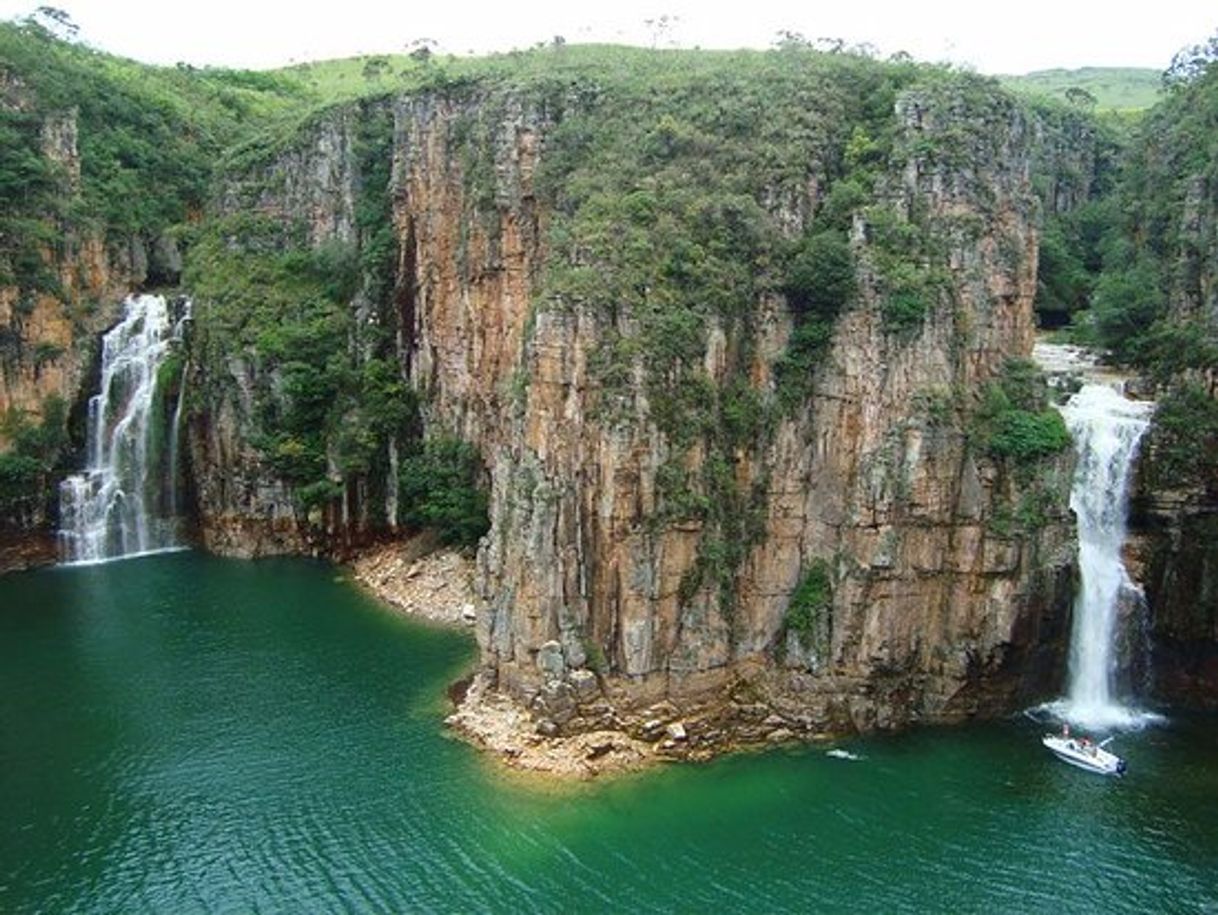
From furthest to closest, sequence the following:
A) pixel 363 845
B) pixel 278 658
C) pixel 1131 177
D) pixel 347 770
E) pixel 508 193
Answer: pixel 1131 177
pixel 508 193
pixel 278 658
pixel 347 770
pixel 363 845

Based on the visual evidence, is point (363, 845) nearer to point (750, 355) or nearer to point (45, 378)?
point (750, 355)

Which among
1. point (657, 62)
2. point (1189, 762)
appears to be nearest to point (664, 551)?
point (1189, 762)

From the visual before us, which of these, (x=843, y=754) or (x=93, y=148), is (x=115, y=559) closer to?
(x=93, y=148)

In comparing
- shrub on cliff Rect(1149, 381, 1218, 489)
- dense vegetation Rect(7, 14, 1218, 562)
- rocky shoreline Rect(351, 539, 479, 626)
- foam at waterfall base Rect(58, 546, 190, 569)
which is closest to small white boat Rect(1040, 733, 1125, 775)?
dense vegetation Rect(7, 14, 1218, 562)

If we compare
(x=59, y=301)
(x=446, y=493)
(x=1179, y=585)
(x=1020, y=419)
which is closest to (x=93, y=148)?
(x=59, y=301)

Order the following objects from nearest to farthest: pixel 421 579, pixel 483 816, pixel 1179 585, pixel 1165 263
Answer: pixel 483 816 < pixel 1179 585 < pixel 421 579 < pixel 1165 263
